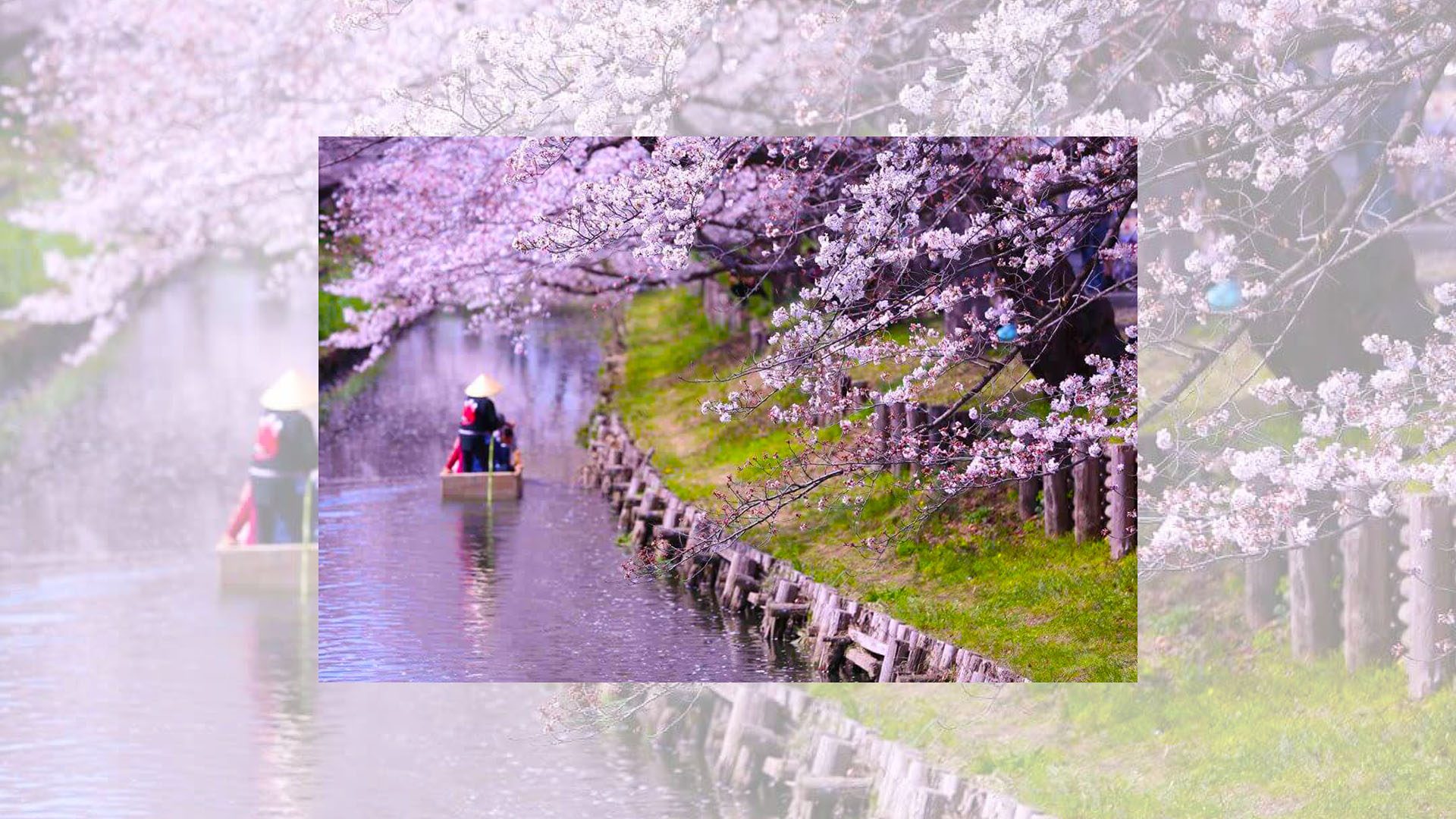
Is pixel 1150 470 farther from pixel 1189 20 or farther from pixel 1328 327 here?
pixel 1189 20

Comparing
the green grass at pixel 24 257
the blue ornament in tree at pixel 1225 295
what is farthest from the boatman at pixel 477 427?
the green grass at pixel 24 257

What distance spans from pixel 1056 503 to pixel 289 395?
6.17 meters

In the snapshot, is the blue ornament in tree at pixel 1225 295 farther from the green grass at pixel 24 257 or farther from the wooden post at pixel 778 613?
the green grass at pixel 24 257

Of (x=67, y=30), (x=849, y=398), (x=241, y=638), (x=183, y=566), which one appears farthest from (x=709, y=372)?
(x=67, y=30)

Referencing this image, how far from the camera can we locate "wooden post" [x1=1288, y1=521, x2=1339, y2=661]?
7297mm

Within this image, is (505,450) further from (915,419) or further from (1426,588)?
(1426,588)

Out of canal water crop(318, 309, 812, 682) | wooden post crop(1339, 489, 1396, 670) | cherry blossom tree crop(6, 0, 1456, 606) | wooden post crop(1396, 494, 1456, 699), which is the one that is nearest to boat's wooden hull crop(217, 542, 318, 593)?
canal water crop(318, 309, 812, 682)

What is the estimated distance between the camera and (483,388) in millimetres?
7406

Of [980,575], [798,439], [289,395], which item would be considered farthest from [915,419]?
[289,395]

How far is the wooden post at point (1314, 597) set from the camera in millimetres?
7297

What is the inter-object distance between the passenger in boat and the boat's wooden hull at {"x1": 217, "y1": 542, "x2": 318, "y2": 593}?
4984mm

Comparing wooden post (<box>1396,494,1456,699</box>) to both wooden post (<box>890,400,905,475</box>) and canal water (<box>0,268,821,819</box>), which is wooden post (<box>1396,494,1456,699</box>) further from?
canal water (<box>0,268,821,819</box>)

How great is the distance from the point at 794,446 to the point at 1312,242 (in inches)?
102

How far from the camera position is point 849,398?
23.2 ft
